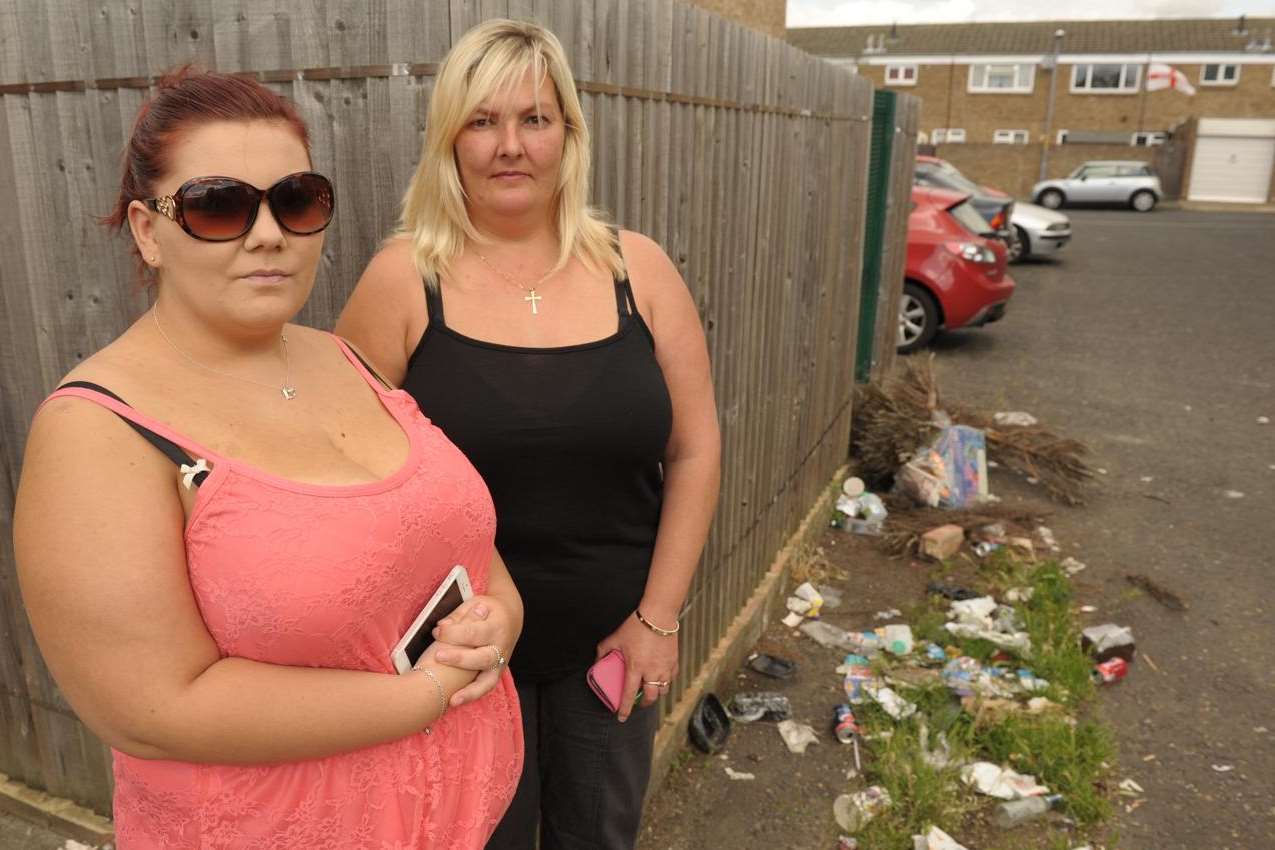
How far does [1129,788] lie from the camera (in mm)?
3455

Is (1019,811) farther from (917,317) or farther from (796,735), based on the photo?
(917,317)

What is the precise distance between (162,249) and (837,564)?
4516 mm

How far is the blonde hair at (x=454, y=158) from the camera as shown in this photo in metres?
1.80

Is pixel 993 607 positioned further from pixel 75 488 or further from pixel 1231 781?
pixel 75 488

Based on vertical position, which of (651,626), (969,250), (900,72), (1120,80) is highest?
(900,72)

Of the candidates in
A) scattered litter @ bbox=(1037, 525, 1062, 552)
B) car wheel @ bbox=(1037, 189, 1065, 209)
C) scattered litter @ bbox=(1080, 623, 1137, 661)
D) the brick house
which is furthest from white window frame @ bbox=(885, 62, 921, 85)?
scattered litter @ bbox=(1080, 623, 1137, 661)

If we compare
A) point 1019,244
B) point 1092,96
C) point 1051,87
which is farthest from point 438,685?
point 1092,96

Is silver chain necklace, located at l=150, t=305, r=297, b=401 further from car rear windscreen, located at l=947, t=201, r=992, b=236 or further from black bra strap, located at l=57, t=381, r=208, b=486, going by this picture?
car rear windscreen, located at l=947, t=201, r=992, b=236

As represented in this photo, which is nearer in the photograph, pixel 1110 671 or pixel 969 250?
pixel 1110 671

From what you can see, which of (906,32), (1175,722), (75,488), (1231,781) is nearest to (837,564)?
(1175,722)

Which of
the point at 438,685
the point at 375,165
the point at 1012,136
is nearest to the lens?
the point at 438,685

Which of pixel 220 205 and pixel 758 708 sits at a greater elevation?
pixel 220 205

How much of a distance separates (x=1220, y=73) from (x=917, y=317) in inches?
1725

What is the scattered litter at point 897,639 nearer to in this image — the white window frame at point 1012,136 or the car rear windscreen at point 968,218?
the car rear windscreen at point 968,218
